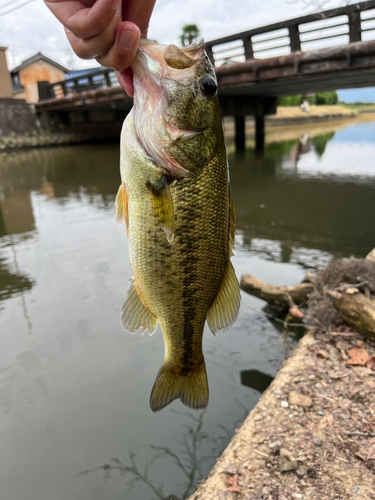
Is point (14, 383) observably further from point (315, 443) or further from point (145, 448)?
point (315, 443)

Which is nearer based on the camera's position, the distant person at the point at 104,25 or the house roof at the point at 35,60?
the distant person at the point at 104,25

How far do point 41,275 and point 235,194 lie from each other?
6.66 m

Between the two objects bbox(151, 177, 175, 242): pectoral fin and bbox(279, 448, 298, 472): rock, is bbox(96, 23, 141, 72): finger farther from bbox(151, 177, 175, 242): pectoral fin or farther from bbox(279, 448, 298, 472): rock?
bbox(279, 448, 298, 472): rock

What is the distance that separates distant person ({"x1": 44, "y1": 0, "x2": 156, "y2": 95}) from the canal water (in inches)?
Answer: 111

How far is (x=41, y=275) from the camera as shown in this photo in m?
5.99

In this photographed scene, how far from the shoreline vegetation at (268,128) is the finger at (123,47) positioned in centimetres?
2484

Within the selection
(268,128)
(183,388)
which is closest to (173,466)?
(183,388)

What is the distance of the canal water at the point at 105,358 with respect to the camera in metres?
2.89

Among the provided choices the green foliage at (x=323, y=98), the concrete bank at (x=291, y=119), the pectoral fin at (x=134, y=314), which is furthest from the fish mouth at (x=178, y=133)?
the green foliage at (x=323, y=98)

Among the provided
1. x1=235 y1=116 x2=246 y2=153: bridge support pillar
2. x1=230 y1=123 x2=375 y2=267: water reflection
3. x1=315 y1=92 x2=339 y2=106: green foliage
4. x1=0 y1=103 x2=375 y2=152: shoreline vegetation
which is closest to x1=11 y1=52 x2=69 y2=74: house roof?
x1=0 y1=103 x2=375 y2=152: shoreline vegetation

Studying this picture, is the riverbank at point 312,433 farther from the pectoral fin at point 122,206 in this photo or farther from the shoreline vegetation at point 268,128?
the shoreline vegetation at point 268,128

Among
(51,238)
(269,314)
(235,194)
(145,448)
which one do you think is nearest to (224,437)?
(145,448)

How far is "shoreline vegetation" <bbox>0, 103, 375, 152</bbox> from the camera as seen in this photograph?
23.8 m

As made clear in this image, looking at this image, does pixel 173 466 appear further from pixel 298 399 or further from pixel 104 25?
pixel 104 25
